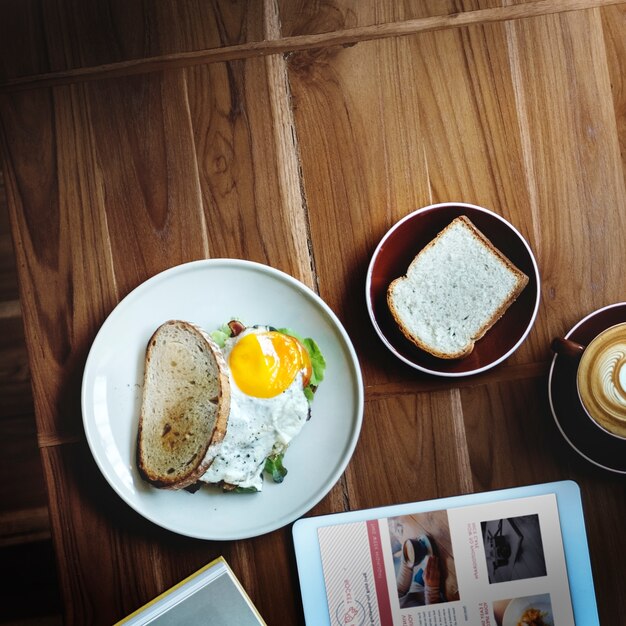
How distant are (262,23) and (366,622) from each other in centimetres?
106

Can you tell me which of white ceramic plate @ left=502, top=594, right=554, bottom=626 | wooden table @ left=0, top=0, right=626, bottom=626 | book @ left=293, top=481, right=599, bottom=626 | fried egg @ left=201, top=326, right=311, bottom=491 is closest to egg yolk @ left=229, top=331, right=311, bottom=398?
fried egg @ left=201, top=326, right=311, bottom=491

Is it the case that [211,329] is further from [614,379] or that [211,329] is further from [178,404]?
[614,379]

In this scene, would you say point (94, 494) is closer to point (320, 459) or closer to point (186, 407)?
point (186, 407)

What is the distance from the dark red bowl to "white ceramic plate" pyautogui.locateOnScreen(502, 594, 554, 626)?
0.42 metres

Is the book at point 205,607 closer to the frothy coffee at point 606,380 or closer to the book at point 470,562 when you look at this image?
the book at point 470,562

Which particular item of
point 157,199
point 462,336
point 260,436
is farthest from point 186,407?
point 462,336

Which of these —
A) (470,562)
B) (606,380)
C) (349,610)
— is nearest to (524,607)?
(470,562)

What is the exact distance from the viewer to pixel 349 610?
1056 millimetres

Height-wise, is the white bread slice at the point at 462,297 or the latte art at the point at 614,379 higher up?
the white bread slice at the point at 462,297

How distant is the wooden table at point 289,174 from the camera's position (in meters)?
1.06

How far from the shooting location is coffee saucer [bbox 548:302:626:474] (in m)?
1.03

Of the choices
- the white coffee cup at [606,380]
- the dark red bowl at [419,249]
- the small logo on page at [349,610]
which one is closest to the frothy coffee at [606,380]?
the white coffee cup at [606,380]

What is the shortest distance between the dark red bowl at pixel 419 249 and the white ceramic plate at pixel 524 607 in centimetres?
42

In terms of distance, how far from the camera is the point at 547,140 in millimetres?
1086
